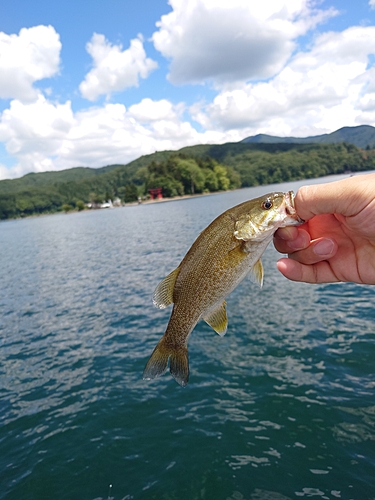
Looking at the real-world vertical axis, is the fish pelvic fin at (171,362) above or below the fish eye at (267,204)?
below

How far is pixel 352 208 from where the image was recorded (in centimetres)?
351

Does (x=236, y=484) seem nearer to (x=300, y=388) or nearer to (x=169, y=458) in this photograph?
(x=169, y=458)

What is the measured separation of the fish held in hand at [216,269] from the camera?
340 centimetres

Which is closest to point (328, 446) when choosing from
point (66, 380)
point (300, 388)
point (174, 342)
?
point (300, 388)

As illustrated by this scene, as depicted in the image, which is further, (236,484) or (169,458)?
(169,458)

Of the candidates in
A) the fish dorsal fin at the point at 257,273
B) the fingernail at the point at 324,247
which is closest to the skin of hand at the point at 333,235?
the fingernail at the point at 324,247

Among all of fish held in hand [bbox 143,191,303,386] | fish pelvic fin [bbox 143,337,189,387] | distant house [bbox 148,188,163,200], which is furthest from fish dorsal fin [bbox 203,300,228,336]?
distant house [bbox 148,188,163,200]

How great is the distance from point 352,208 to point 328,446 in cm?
670

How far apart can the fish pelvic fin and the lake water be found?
4.90 m

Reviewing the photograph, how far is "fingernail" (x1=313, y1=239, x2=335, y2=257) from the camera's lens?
4.12 metres

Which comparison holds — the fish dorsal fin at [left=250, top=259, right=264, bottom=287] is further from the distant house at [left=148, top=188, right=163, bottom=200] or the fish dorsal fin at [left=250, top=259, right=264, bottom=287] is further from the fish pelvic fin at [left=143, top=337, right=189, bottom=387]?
the distant house at [left=148, top=188, right=163, bottom=200]

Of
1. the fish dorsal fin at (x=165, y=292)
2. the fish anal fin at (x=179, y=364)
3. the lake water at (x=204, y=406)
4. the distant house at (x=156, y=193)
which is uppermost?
the distant house at (x=156, y=193)

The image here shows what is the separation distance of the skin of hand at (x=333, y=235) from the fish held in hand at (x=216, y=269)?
11.3 inches

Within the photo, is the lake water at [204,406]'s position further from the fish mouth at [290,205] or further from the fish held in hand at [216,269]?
A: the fish mouth at [290,205]
